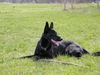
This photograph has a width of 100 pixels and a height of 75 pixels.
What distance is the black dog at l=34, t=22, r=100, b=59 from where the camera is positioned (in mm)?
11922

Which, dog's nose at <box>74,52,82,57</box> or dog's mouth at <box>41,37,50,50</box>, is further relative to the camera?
dog's nose at <box>74,52,82,57</box>

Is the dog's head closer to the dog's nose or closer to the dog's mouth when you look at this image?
the dog's mouth

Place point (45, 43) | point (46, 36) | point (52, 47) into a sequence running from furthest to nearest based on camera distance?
point (52, 47)
point (45, 43)
point (46, 36)

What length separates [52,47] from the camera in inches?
480

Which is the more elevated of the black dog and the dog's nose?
the black dog

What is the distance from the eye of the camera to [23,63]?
11.9 m

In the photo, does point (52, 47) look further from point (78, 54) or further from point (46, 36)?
point (78, 54)

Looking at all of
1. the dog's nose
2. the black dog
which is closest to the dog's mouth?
the black dog

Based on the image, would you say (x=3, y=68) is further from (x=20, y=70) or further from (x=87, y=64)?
(x=87, y=64)

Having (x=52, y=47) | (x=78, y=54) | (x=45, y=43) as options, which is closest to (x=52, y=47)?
(x=52, y=47)

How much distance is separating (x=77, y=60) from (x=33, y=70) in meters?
2.30

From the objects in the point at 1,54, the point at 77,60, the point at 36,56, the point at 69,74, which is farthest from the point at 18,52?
the point at 69,74

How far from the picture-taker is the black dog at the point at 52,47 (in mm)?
11922

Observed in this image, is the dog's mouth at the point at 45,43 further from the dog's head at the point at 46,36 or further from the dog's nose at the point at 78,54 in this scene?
the dog's nose at the point at 78,54
